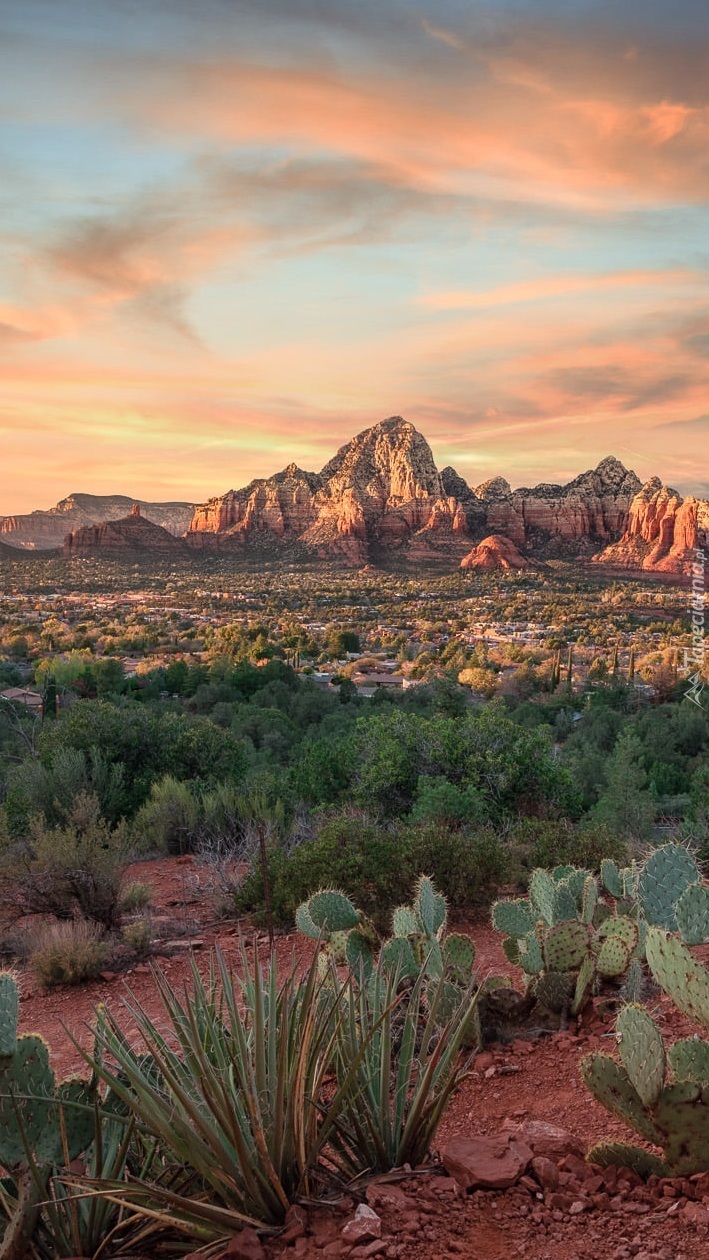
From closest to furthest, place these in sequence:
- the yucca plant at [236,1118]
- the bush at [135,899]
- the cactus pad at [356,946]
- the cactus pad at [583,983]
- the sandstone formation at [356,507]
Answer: the yucca plant at [236,1118], the cactus pad at [583,983], the cactus pad at [356,946], the bush at [135,899], the sandstone formation at [356,507]

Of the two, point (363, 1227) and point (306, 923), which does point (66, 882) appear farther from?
point (363, 1227)

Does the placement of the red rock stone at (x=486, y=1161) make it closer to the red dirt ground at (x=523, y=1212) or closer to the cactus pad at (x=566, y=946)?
the red dirt ground at (x=523, y=1212)

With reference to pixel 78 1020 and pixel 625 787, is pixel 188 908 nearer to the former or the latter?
pixel 78 1020

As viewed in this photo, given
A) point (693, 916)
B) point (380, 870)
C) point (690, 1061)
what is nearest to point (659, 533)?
point (380, 870)

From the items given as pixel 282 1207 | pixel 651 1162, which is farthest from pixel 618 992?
pixel 282 1207

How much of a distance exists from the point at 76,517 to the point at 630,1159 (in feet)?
452

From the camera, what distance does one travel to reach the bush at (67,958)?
6586 millimetres

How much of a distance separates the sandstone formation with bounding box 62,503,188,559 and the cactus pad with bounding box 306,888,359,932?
96721 millimetres

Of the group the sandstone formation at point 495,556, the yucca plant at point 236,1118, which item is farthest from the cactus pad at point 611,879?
the sandstone formation at point 495,556

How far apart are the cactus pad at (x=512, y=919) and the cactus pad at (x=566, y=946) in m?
0.56

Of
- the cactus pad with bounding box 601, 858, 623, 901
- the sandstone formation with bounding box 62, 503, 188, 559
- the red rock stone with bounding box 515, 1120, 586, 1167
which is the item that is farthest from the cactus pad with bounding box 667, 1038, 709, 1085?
the sandstone formation with bounding box 62, 503, 188, 559

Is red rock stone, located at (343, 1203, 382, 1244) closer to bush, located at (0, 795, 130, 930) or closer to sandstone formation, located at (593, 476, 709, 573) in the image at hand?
bush, located at (0, 795, 130, 930)

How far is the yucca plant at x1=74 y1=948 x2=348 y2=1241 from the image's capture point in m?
2.50

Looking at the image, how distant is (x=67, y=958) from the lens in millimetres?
6605
